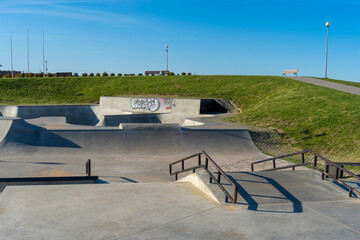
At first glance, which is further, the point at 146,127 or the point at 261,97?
the point at 261,97

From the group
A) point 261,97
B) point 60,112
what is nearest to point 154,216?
point 261,97

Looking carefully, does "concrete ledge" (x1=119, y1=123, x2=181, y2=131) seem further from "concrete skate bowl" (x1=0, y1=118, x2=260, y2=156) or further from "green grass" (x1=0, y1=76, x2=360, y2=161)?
"green grass" (x1=0, y1=76, x2=360, y2=161)

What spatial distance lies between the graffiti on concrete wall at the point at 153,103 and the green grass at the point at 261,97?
475cm

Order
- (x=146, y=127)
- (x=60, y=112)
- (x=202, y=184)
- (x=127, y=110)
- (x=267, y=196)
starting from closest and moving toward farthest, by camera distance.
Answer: (x=267, y=196)
(x=202, y=184)
(x=146, y=127)
(x=60, y=112)
(x=127, y=110)

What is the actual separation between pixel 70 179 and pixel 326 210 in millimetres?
7168

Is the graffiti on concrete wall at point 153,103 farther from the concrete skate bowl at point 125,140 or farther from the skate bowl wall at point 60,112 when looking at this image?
the concrete skate bowl at point 125,140

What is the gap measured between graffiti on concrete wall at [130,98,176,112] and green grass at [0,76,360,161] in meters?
4.75

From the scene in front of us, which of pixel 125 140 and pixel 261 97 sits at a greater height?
pixel 261 97

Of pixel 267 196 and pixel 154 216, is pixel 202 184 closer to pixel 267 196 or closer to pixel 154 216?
pixel 267 196

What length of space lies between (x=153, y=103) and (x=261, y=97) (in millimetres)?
10602

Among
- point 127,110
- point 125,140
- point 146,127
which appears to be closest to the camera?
point 125,140

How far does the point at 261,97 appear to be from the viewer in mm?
33281

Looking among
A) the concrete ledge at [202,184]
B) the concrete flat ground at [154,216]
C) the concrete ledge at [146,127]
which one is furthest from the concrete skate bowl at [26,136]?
the concrete ledge at [202,184]

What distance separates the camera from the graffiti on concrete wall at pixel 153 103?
108 feet
